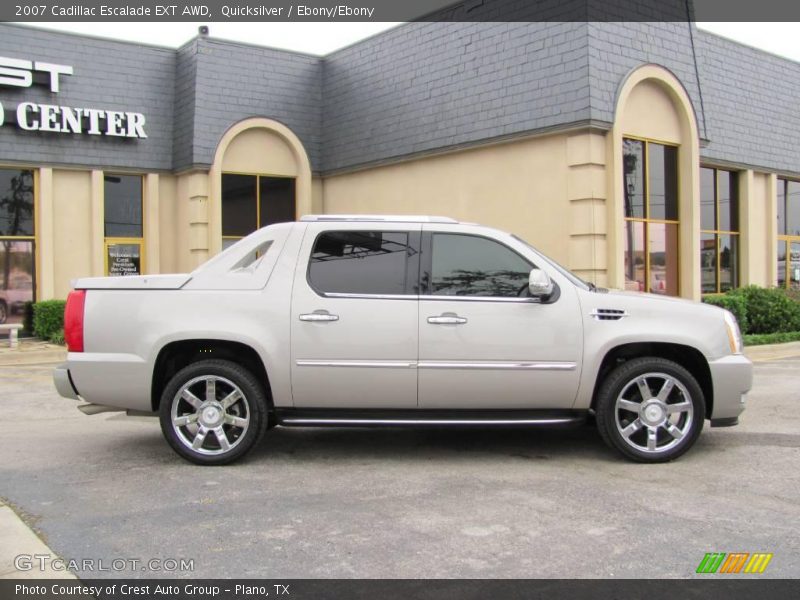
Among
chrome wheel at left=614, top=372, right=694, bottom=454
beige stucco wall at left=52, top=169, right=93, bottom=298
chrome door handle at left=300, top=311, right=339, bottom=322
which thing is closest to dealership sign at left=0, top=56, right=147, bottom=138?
beige stucco wall at left=52, top=169, right=93, bottom=298

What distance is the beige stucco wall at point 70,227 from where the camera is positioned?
1711cm

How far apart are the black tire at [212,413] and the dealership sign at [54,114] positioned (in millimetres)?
12389

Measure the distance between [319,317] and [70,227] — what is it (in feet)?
42.8

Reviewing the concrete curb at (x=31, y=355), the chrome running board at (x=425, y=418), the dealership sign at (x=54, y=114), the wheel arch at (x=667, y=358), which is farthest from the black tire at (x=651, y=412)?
the dealership sign at (x=54, y=114)

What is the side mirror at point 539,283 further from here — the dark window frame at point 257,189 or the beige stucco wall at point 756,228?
the beige stucco wall at point 756,228

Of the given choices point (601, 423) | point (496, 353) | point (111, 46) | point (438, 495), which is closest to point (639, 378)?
point (601, 423)

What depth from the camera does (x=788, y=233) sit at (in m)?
20.3

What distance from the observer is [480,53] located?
15.4 metres

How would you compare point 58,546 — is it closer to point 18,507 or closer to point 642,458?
point 18,507

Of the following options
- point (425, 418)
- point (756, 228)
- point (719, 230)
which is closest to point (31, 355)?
point (425, 418)

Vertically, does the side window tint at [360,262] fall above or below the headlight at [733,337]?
above
